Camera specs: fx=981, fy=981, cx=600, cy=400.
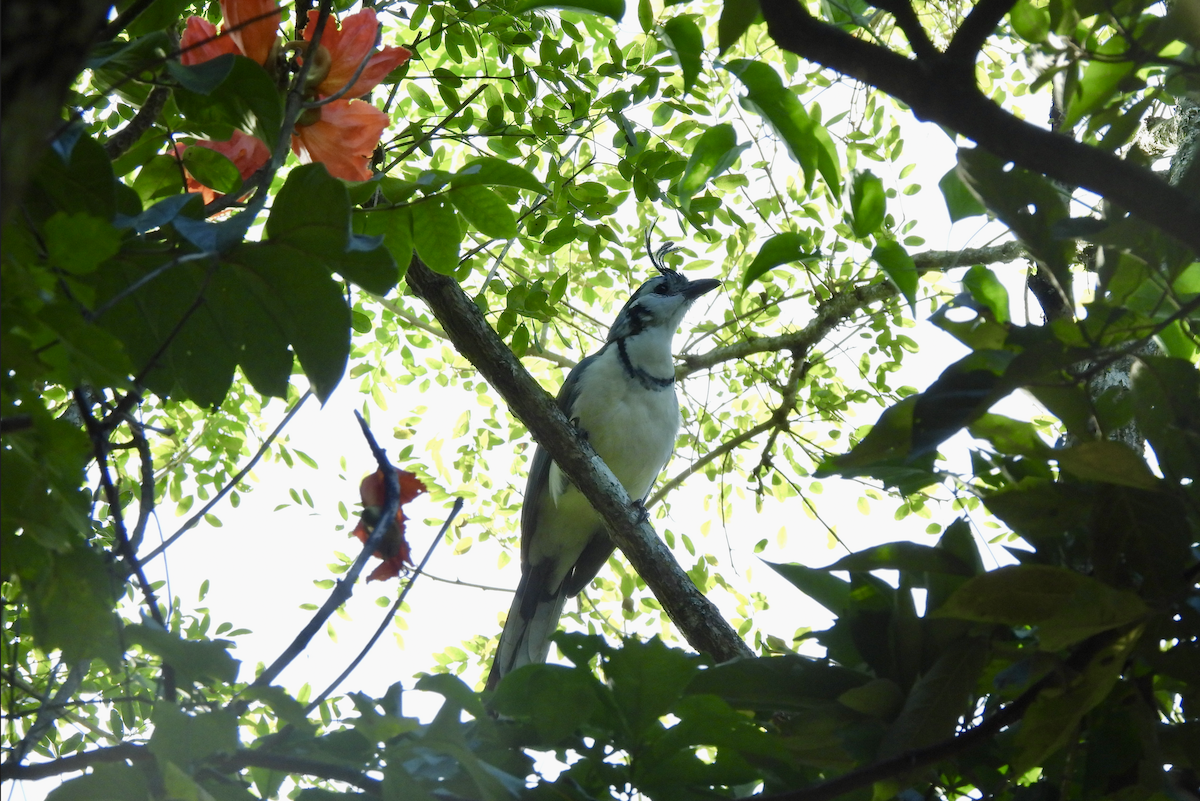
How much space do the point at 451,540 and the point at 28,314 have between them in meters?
4.78

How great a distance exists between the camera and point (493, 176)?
1354 millimetres

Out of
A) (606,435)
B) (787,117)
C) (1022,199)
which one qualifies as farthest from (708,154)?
(606,435)

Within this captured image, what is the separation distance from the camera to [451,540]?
5.48 meters

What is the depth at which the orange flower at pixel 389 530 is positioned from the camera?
110 centimetres

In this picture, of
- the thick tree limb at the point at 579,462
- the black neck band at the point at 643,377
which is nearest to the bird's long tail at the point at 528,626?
the black neck band at the point at 643,377

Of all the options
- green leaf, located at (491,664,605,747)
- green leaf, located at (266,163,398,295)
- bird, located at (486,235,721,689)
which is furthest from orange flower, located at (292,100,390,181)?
bird, located at (486,235,721,689)

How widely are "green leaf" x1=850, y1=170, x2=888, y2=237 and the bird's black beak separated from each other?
11.9 ft

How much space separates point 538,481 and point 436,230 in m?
3.32

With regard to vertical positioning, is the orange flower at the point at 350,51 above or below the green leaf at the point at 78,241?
above

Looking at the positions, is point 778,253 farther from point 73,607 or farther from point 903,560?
point 73,607

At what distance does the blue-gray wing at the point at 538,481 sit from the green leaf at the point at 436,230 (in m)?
3.21

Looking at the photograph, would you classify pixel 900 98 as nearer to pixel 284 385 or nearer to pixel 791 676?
pixel 791 676

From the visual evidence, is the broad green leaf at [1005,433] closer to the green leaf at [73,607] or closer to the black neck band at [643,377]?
the green leaf at [73,607]

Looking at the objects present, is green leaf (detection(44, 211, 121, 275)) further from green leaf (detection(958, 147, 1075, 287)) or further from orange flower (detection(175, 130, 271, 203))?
green leaf (detection(958, 147, 1075, 287))
